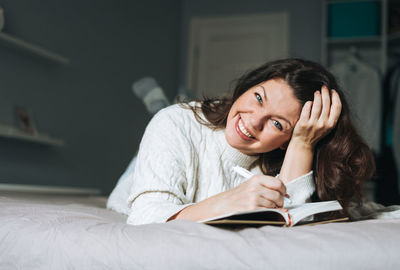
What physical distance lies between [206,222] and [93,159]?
2.27 m

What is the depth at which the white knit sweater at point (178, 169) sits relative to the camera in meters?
0.91

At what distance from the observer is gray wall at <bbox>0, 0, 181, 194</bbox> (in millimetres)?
2193

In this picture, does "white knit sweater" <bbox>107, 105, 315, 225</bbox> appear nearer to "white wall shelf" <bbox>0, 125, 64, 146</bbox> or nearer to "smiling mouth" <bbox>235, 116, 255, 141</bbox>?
"smiling mouth" <bbox>235, 116, 255, 141</bbox>

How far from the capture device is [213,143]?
120 centimetres

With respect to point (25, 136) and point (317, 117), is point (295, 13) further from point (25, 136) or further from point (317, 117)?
point (317, 117)

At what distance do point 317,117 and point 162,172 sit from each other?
472 millimetres

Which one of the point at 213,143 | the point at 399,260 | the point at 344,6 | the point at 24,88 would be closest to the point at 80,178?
the point at 24,88

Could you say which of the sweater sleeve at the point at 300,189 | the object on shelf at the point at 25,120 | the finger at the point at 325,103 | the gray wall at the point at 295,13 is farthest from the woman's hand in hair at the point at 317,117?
the gray wall at the point at 295,13

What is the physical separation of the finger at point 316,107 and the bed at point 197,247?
0.43 metres

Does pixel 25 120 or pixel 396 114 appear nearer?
pixel 25 120

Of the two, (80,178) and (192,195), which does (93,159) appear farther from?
(192,195)

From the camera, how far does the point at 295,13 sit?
13.3 ft

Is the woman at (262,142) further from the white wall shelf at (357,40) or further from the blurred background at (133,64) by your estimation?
the white wall shelf at (357,40)

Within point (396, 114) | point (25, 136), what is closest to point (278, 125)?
point (25, 136)
